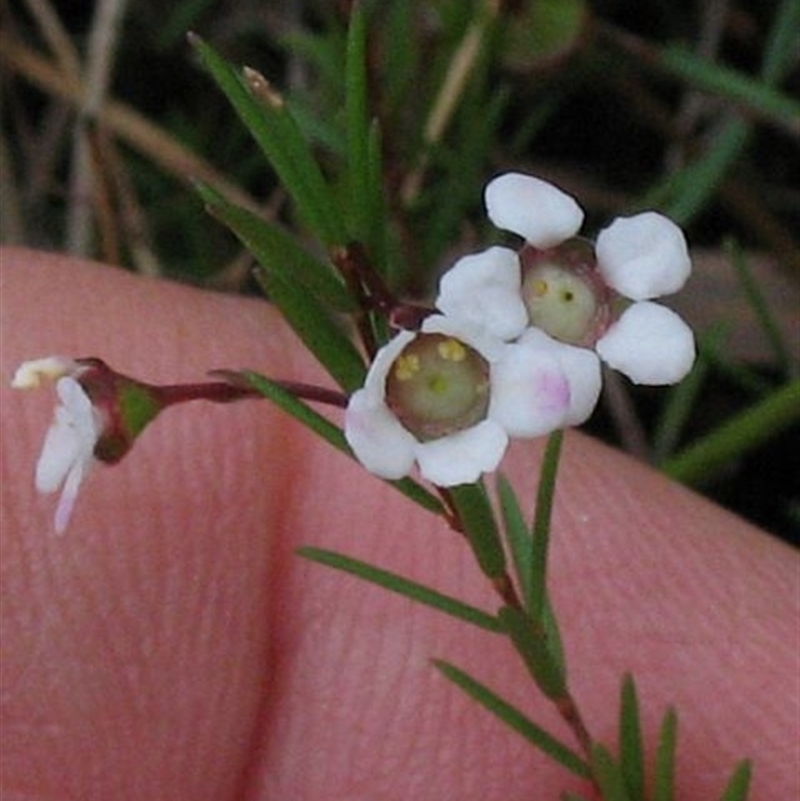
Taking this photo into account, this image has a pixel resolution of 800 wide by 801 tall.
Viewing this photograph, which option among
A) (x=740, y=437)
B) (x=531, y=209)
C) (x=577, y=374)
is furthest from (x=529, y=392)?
(x=740, y=437)

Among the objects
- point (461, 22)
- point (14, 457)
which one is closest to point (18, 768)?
point (14, 457)

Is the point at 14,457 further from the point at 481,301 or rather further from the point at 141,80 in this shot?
the point at 141,80

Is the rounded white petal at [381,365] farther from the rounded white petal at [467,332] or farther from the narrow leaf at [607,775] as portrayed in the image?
the narrow leaf at [607,775]

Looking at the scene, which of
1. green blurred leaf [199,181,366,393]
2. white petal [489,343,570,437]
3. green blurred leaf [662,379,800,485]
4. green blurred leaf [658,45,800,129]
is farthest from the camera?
green blurred leaf [658,45,800,129]

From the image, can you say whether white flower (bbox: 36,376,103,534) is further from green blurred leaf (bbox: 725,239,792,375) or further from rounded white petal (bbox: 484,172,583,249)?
green blurred leaf (bbox: 725,239,792,375)

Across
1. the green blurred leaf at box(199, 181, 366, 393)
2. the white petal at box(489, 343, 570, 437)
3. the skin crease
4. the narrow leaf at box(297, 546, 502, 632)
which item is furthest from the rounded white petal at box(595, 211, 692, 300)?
the skin crease
